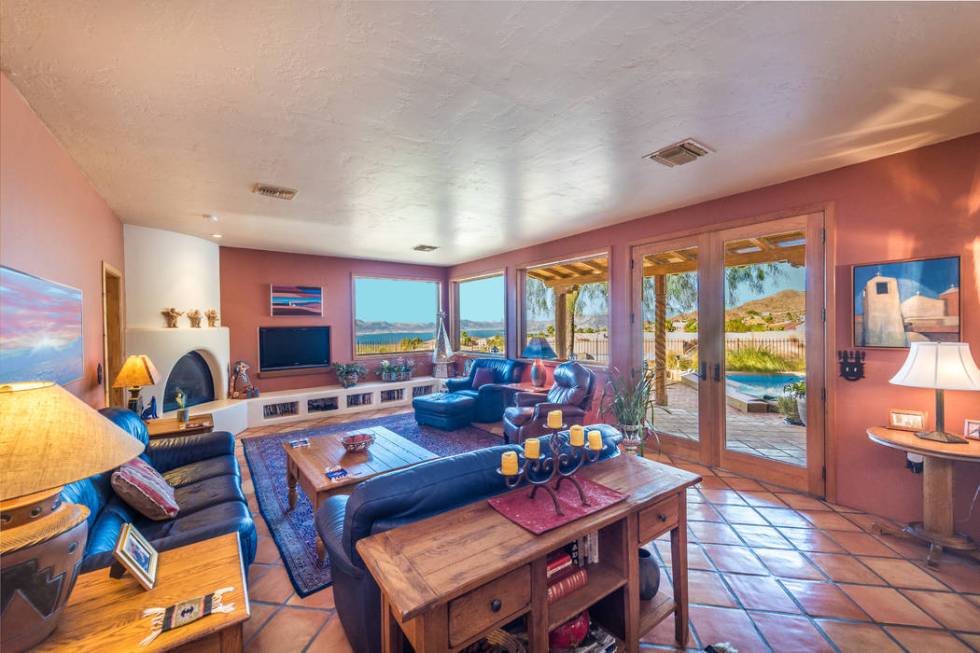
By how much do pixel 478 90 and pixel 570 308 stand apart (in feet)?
12.8

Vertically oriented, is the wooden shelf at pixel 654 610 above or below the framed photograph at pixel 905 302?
below

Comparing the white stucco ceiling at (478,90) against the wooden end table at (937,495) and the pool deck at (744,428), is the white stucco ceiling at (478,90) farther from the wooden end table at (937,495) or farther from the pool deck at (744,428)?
Result: the pool deck at (744,428)

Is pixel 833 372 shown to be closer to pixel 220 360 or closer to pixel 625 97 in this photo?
pixel 625 97

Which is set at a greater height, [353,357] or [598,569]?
[353,357]

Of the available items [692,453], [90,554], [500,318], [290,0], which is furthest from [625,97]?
[500,318]

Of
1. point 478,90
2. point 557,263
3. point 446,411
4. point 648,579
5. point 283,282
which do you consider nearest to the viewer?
point 648,579

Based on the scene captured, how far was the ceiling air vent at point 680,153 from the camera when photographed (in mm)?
2465

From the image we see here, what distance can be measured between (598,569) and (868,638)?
52.2 inches

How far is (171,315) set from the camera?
14.9ft

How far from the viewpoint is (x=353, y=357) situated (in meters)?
6.62

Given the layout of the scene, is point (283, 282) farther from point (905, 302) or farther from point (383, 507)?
point (905, 302)

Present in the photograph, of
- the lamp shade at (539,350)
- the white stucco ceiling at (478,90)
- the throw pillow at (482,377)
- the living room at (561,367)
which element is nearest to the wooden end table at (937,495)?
the living room at (561,367)

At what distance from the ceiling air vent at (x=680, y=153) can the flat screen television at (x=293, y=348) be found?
5.48 m

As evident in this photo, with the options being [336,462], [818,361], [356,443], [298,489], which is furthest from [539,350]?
[298,489]
